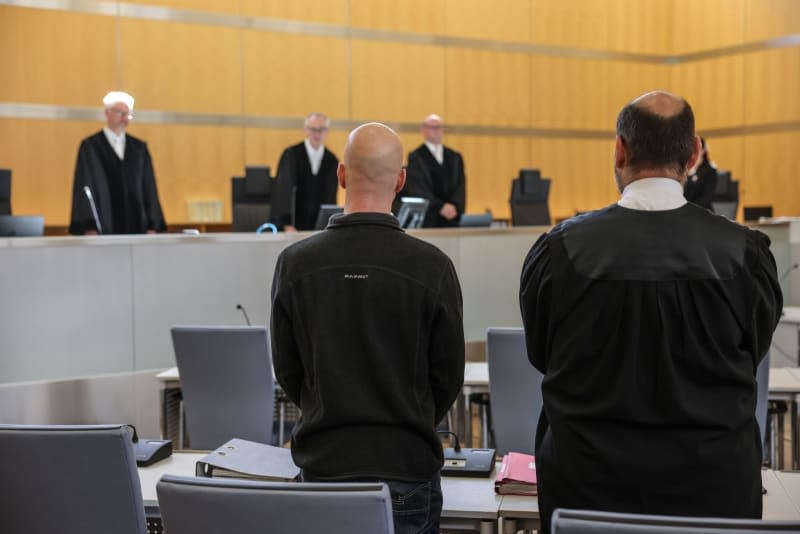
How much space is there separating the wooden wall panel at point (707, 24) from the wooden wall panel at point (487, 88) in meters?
2.23

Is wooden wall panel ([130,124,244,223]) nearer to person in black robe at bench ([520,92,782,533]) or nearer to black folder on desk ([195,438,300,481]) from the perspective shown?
black folder on desk ([195,438,300,481])

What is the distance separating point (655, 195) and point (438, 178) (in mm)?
7021

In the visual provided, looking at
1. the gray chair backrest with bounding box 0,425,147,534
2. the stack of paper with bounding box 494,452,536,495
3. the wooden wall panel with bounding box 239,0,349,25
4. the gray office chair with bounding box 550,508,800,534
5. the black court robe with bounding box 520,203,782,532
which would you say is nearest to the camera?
the gray office chair with bounding box 550,508,800,534

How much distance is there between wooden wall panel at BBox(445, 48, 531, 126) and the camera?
10719mm

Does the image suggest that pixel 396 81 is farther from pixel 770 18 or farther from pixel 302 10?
pixel 770 18

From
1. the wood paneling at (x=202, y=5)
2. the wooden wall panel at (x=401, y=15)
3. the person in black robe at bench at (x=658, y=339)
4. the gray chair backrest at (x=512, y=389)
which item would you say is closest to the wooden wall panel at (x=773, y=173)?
the wooden wall panel at (x=401, y=15)

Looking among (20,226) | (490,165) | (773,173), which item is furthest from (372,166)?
(773,173)

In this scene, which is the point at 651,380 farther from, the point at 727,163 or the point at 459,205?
the point at 727,163

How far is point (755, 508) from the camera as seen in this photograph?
5.63ft

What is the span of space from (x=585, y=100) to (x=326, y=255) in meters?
10.2

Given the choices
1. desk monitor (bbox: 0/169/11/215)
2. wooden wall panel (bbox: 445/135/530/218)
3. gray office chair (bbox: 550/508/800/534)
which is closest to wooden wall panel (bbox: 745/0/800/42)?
wooden wall panel (bbox: 445/135/530/218)

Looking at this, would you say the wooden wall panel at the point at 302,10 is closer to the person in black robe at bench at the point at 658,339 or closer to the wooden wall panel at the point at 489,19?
the wooden wall panel at the point at 489,19

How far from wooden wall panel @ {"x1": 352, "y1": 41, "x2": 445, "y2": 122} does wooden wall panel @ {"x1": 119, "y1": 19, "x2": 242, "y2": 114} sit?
137 centimetres

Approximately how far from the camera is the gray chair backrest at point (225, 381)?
3805 mm
